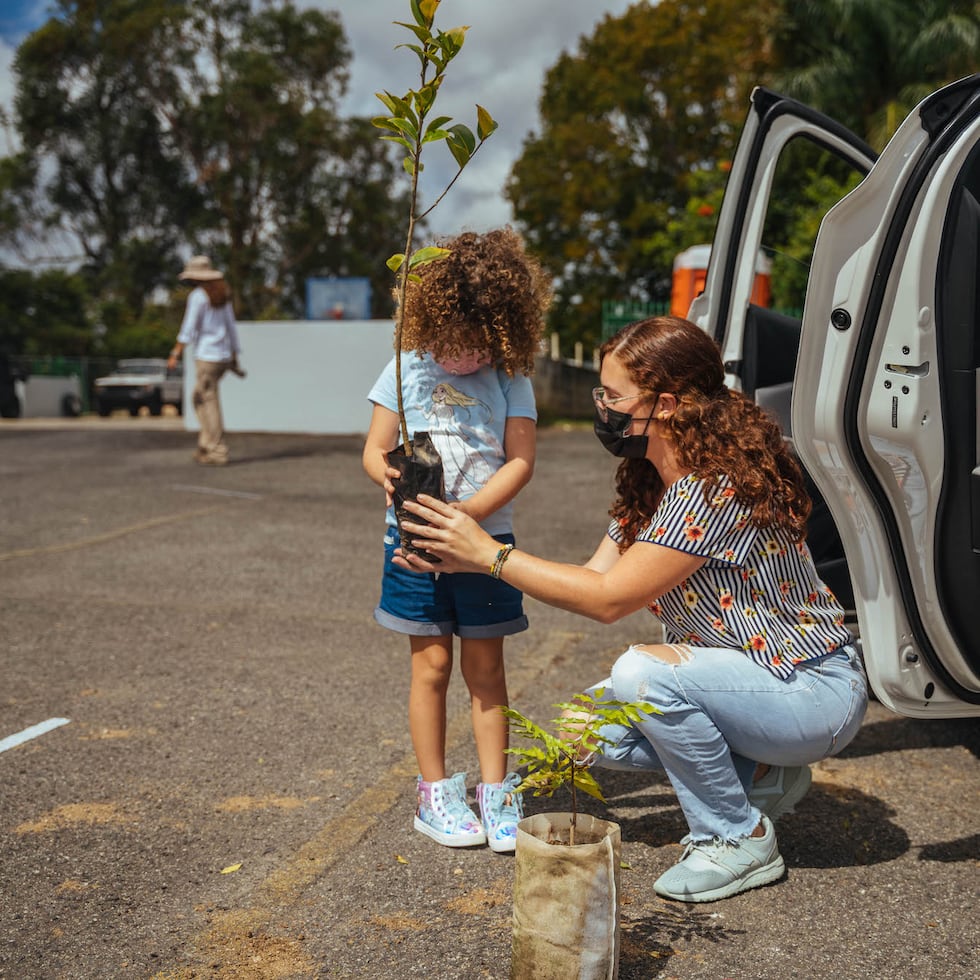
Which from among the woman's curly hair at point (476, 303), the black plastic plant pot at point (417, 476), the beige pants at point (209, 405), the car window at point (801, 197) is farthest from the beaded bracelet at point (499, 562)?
the car window at point (801, 197)

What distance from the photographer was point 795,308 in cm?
1683

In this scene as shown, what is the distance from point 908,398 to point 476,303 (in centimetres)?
109

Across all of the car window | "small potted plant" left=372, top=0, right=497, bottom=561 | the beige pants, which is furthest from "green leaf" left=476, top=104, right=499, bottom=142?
the car window

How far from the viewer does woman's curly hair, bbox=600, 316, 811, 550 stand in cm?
257

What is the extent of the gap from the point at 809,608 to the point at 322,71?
1580 inches

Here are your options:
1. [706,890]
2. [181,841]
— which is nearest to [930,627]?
[706,890]

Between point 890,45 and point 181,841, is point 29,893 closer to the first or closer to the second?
point 181,841

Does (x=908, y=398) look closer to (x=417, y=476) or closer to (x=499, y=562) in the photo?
(x=499, y=562)

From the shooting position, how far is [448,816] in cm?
294

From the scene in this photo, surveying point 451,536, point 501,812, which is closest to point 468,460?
point 451,536

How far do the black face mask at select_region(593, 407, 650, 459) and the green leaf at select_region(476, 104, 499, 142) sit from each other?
752 millimetres

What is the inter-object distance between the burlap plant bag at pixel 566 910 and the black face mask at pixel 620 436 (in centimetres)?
95

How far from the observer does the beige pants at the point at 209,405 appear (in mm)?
10742

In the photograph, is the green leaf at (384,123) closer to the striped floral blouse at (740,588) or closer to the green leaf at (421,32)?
the green leaf at (421,32)
